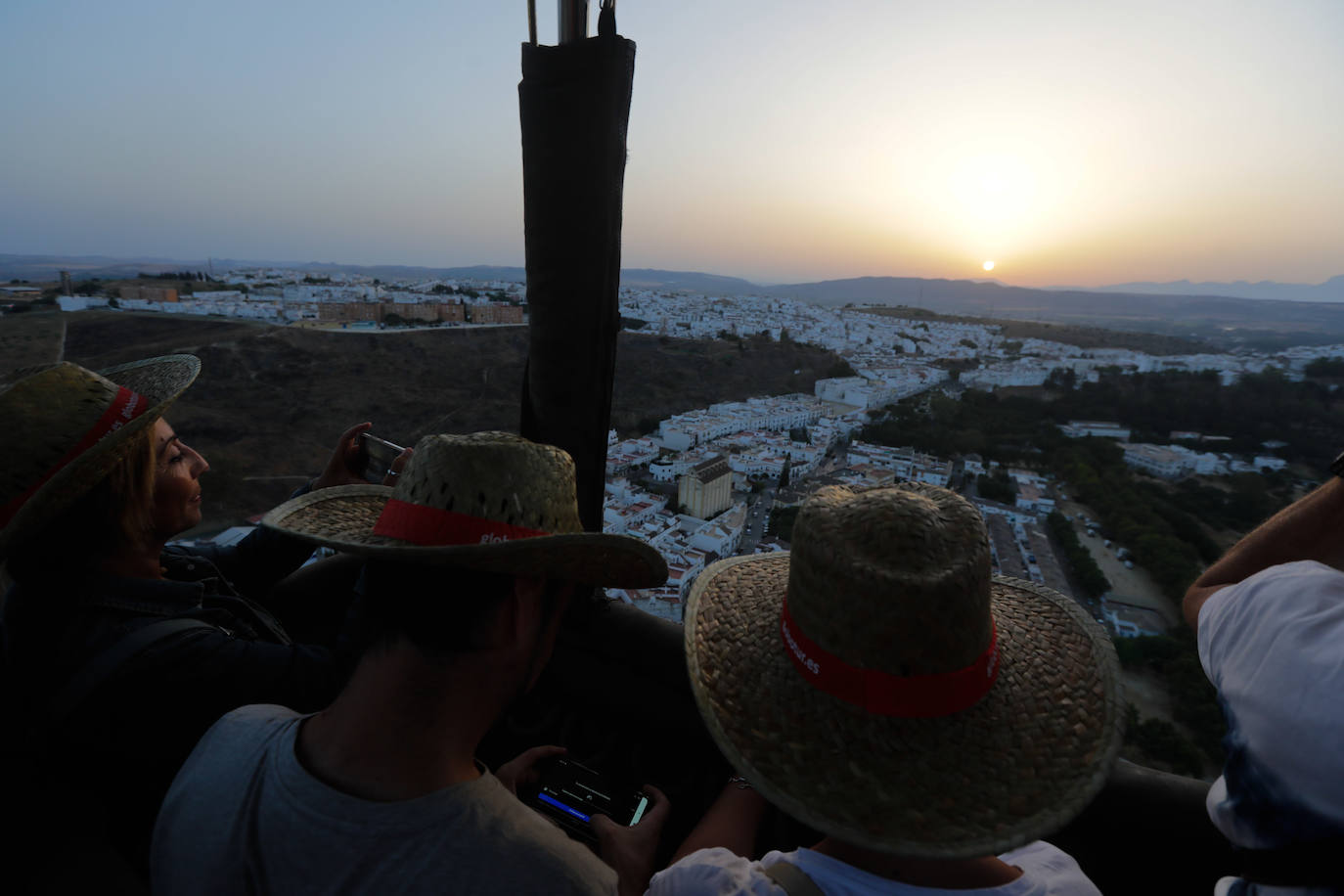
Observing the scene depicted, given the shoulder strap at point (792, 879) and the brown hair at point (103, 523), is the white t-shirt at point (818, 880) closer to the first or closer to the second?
the shoulder strap at point (792, 879)

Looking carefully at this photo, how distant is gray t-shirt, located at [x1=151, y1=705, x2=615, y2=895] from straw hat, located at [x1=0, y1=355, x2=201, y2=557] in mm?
517

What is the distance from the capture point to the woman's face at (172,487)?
1.04 meters

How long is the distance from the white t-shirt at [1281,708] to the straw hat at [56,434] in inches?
57.1

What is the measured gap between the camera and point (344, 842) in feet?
1.80

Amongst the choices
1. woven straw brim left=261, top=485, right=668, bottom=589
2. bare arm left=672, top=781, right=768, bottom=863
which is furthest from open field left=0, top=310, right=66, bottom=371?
bare arm left=672, top=781, right=768, bottom=863

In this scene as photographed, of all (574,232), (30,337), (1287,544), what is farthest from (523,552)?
(30,337)

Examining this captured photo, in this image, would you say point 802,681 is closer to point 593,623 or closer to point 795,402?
point 593,623

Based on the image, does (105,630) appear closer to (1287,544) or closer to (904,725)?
(904,725)

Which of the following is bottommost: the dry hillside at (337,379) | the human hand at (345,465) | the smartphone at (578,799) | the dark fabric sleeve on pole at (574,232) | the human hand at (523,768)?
the dry hillside at (337,379)

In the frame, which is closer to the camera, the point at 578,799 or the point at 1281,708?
the point at 1281,708

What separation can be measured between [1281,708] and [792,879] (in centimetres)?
50

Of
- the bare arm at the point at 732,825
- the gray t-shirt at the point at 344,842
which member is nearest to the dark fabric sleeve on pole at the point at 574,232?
the bare arm at the point at 732,825

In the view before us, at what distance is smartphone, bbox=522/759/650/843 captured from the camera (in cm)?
108

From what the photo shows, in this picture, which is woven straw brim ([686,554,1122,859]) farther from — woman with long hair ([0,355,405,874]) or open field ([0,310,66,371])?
open field ([0,310,66,371])
